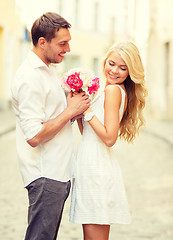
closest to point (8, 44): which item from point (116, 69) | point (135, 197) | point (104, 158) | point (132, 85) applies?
point (135, 197)

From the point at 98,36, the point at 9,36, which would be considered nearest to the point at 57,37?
the point at 9,36

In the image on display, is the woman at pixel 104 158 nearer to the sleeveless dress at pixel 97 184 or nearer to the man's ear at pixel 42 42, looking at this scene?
the sleeveless dress at pixel 97 184

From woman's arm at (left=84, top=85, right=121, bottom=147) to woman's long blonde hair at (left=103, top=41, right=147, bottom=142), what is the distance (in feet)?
0.68

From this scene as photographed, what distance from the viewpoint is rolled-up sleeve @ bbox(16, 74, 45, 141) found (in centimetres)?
273

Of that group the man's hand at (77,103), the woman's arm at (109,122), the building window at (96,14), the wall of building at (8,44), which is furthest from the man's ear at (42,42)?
the building window at (96,14)

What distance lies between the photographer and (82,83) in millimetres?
2994

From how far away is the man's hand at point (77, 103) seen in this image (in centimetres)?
290

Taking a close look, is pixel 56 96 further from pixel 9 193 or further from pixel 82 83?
pixel 9 193

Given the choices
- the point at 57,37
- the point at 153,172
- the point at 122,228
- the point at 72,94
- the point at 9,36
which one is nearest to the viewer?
the point at 57,37

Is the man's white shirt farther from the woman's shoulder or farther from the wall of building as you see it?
the wall of building

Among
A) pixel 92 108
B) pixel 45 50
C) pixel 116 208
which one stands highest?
pixel 45 50

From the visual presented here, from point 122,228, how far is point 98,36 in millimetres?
32264

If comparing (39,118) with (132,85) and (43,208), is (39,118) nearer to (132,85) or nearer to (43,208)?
(43,208)

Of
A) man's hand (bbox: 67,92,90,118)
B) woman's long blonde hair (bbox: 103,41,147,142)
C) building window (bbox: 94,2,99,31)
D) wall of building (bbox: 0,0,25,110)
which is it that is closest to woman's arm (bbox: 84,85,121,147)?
man's hand (bbox: 67,92,90,118)
